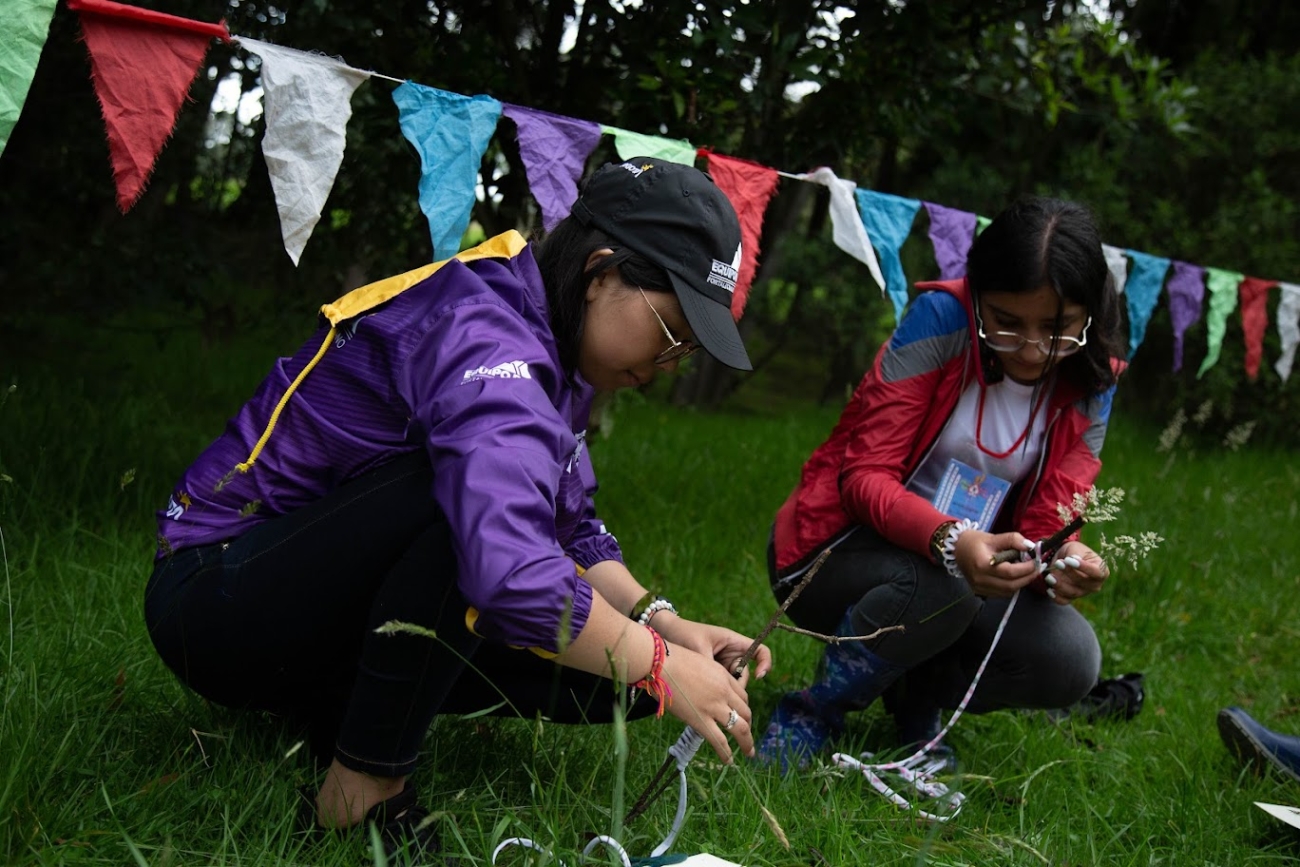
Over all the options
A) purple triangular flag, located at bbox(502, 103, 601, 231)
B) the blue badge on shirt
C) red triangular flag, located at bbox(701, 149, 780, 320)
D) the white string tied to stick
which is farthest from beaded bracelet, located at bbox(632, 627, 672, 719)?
red triangular flag, located at bbox(701, 149, 780, 320)

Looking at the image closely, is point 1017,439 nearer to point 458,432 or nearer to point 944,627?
point 944,627

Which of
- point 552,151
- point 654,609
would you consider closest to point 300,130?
point 552,151

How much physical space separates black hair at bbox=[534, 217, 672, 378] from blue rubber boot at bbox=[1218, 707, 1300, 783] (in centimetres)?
173

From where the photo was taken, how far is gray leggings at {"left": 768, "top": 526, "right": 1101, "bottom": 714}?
243cm

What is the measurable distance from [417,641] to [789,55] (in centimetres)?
296

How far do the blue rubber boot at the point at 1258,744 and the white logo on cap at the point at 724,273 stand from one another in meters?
1.62

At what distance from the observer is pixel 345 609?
174 cm

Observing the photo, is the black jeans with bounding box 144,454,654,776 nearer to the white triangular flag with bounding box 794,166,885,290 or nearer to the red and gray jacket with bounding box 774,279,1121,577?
the red and gray jacket with bounding box 774,279,1121,577

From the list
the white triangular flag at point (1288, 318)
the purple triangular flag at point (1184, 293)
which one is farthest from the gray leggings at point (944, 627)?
the white triangular flag at point (1288, 318)

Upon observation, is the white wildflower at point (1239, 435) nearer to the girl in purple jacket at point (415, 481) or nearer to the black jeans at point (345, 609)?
the girl in purple jacket at point (415, 481)

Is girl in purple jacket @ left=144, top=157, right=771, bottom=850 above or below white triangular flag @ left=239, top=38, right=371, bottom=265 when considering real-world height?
below

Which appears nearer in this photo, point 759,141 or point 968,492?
point 968,492

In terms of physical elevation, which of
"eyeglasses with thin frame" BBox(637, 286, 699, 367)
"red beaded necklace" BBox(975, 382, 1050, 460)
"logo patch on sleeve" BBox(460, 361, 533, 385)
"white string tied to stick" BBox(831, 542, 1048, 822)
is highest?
"eyeglasses with thin frame" BBox(637, 286, 699, 367)

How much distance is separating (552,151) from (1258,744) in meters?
2.07
